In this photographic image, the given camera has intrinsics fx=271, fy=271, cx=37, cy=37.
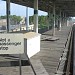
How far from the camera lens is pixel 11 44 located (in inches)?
306

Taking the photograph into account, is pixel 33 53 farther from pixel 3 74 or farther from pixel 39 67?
pixel 3 74

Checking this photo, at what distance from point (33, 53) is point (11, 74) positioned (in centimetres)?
568

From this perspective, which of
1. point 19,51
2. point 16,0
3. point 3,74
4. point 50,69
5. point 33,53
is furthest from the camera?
point 16,0

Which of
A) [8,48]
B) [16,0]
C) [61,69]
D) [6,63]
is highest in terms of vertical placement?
[16,0]

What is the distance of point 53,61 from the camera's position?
1362 cm

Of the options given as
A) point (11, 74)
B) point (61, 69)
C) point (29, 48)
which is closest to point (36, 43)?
point (29, 48)

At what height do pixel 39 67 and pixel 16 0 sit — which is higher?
pixel 16 0

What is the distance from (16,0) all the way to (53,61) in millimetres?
23444

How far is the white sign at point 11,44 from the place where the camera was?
775cm

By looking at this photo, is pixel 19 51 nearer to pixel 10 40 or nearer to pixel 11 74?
pixel 10 40

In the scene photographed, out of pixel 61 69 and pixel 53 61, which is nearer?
pixel 61 69

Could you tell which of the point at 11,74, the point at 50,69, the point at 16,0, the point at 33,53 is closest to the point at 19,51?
the point at 11,74

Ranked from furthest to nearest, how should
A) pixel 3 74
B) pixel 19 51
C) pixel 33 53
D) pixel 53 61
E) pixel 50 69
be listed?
pixel 33 53, pixel 53 61, pixel 50 69, pixel 3 74, pixel 19 51

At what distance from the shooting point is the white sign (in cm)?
775
